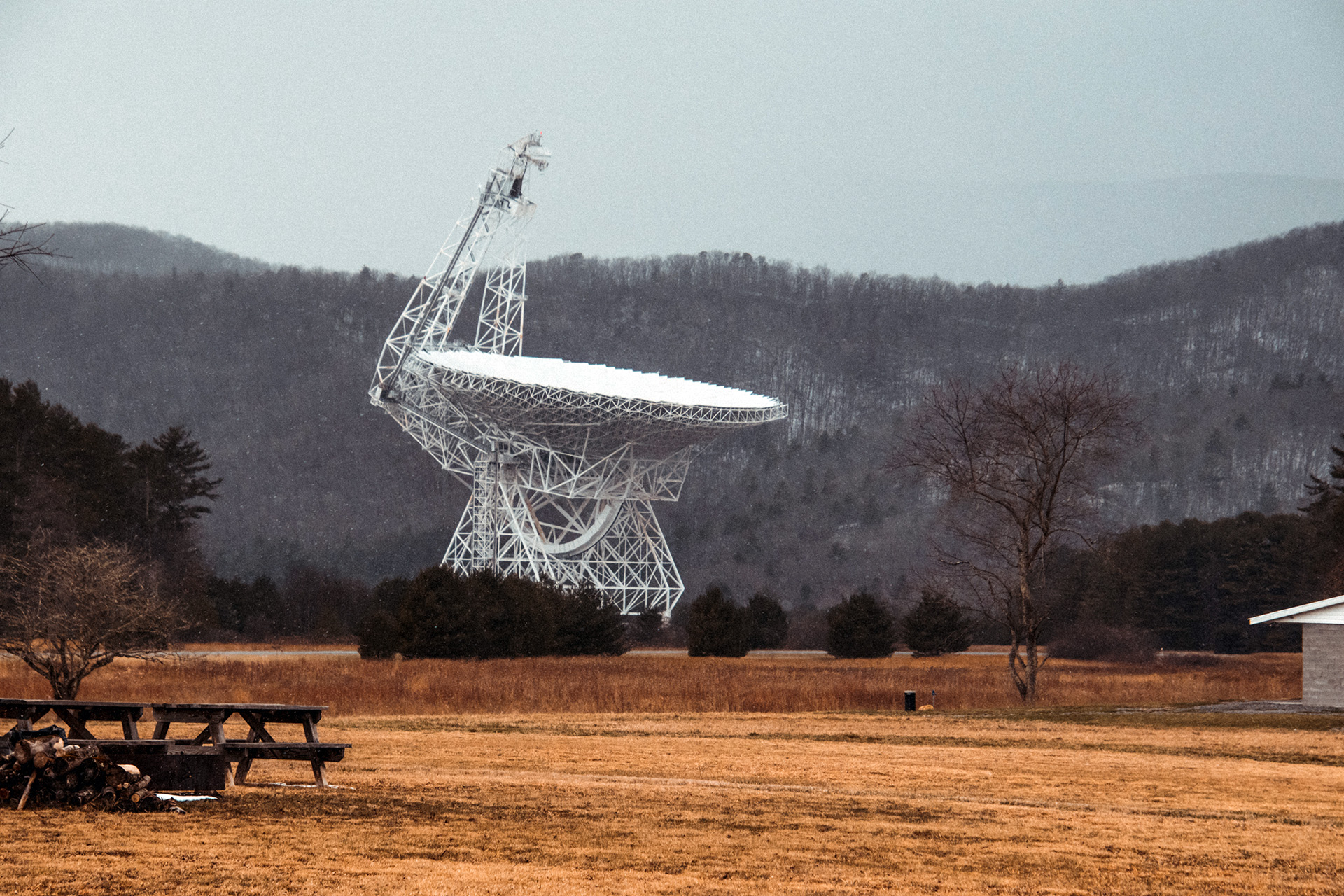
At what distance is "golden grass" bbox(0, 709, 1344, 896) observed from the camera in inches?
302

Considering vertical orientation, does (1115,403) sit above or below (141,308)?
below

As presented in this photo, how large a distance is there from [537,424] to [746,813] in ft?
137

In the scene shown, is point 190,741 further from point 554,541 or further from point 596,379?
point 554,541

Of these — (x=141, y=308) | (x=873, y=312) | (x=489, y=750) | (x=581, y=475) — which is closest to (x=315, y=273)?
(x=141, y=308)

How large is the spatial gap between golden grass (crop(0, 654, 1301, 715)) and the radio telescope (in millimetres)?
9196

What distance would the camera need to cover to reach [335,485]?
139 m

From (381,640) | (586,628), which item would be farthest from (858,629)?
(381,640)

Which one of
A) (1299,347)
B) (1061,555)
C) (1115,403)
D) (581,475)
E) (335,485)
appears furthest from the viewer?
(1299,347)

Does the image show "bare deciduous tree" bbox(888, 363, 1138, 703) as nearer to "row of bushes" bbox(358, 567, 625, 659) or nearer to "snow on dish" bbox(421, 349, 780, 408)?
"row of bushes" bbox(358, 567, 625, 659)

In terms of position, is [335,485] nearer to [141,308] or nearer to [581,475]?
[141,308]

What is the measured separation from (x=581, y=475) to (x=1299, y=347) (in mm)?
121171

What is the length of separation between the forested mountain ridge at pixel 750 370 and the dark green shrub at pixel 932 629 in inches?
2197

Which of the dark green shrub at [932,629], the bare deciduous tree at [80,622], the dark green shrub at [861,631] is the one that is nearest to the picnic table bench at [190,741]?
the bare deciduous tree at [80,622]

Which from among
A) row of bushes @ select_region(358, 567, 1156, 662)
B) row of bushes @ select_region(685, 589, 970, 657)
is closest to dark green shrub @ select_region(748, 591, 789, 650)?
row of bushes @ select_region(358, 567, 1156, 662)
